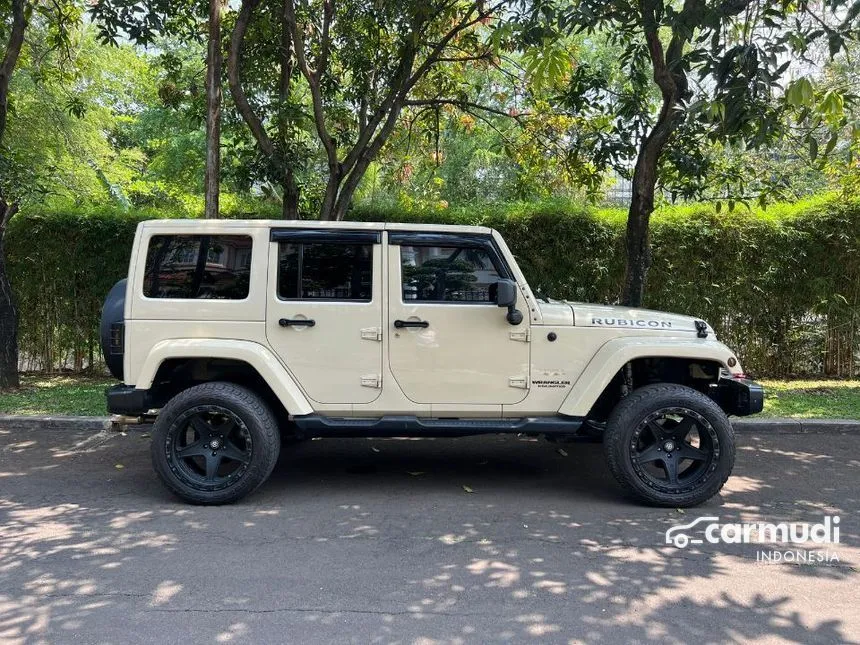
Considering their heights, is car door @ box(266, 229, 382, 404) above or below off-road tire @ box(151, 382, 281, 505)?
above

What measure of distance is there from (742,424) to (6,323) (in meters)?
8.93

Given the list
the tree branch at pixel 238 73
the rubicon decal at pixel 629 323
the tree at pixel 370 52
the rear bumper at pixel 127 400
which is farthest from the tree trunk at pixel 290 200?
the rubicon decal at pixel 629 323

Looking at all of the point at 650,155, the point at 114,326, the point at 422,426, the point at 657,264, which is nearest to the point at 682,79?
the point at 650,155

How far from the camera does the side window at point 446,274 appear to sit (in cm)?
478

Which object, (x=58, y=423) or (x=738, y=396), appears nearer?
(x=738, y=396)

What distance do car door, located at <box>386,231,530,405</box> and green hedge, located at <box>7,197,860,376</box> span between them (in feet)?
15.4

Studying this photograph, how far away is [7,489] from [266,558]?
2.58 metres

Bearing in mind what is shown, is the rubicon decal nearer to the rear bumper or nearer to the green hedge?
the rear bumper

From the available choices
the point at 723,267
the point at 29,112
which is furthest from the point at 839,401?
the point at 29,112

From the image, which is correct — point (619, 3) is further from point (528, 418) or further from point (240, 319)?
point (240, 319)

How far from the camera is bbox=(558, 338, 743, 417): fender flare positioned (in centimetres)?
464

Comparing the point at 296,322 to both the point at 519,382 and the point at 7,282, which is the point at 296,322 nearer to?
the point at 519,382

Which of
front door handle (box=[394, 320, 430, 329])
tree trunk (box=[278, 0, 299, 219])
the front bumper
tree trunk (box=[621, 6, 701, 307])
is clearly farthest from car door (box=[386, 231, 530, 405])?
tree trunk (box=[278, 0, 299, 219])

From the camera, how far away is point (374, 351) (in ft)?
15.5
